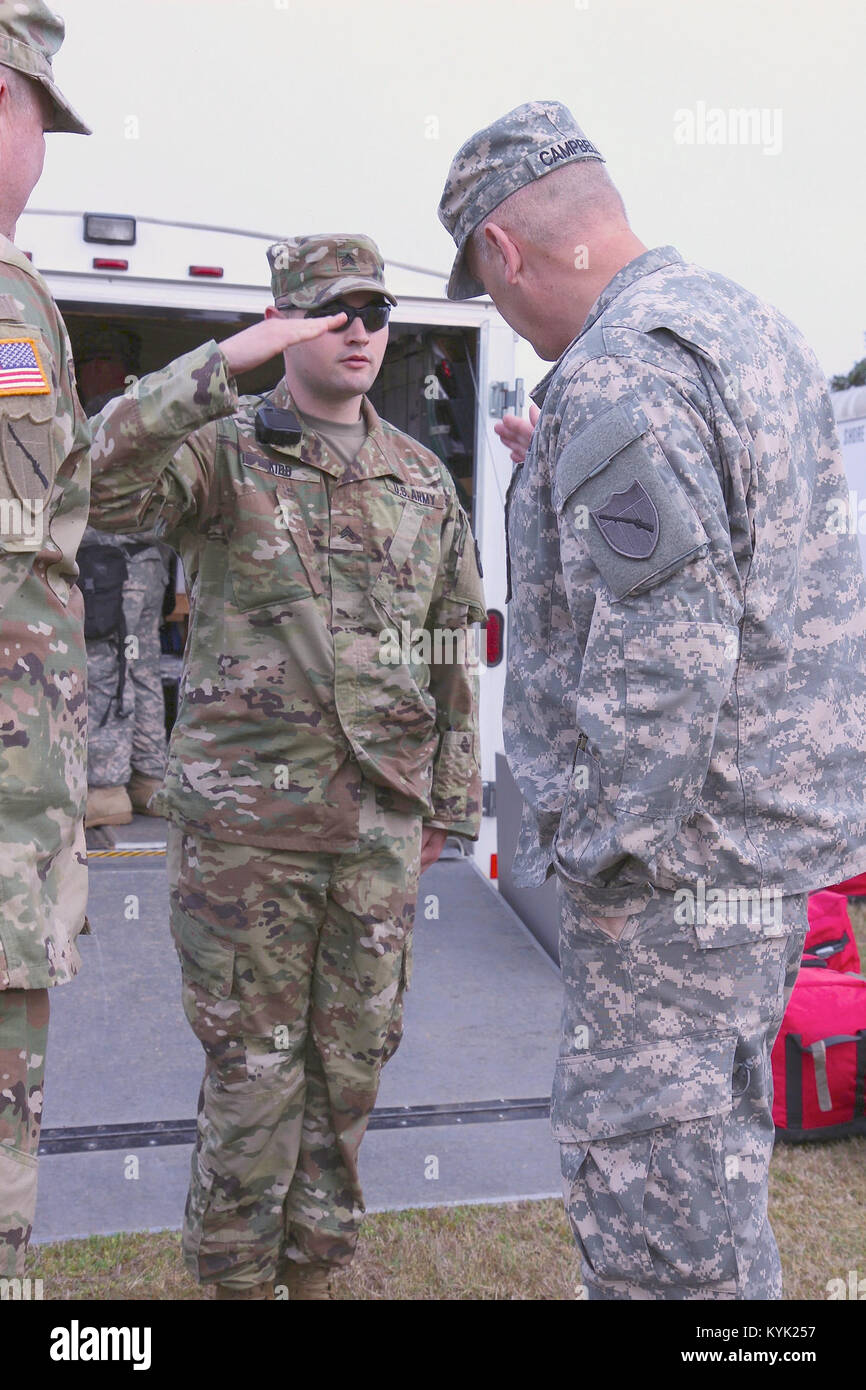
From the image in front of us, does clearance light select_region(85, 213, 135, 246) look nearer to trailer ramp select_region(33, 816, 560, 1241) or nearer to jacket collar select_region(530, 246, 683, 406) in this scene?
trailer ramp select_region(33, 816, 560, 1241)

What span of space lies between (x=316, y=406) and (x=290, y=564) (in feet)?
1.14

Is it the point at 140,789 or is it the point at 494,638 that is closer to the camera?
the point at 494,638

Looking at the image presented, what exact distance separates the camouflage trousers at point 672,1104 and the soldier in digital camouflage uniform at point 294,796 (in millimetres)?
745

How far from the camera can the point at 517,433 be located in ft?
6.68

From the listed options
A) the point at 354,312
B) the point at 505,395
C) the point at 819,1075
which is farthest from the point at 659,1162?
the point at 505,395

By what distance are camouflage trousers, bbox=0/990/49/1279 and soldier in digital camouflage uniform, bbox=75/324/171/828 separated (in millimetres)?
4325

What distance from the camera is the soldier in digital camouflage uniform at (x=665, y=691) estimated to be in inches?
60.1

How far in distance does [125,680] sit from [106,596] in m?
0.40

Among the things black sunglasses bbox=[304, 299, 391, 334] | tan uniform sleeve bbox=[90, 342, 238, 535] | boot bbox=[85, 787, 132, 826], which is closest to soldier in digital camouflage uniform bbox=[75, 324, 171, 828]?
boot bbox=[85, 787, 132, 826]

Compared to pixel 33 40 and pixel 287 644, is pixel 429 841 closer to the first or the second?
pixel 287 644

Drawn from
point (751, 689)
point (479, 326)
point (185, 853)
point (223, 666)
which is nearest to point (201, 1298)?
point (185, 853)

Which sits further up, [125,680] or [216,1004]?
[125,680]
